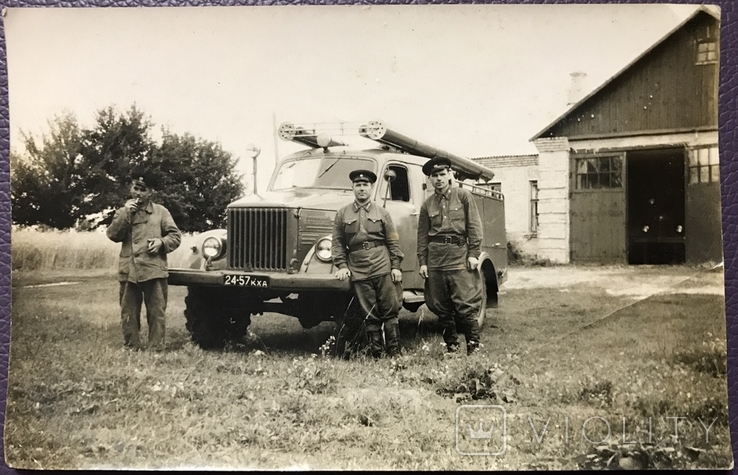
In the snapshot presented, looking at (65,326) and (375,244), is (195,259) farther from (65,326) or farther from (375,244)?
(375,244)

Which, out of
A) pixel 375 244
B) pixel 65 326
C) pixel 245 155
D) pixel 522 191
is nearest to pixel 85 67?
pixel 245 155

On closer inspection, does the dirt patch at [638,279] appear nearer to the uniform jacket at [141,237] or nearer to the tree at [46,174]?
the uniform jacket at [141,237]

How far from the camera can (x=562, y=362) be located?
2295 millimetres

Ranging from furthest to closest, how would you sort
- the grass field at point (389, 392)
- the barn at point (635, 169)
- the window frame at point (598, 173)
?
1. the window frame at point (598, 173)
2. the barn at point (635, 169)
3. the grass field at point (389, 392)

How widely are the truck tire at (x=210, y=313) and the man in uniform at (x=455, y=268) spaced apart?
81 centimetres

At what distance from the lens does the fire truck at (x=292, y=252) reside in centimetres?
231

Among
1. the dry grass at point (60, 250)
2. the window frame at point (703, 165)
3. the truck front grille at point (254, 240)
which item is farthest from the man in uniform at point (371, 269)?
the window frame at point (703, 165)

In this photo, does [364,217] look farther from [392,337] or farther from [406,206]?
[392,337]

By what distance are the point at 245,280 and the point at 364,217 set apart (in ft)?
1.81

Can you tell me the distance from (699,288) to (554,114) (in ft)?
3.09

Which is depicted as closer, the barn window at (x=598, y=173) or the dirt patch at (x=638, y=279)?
the dirt patch at (x=638, y=279)

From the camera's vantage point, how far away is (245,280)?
2.28 metres

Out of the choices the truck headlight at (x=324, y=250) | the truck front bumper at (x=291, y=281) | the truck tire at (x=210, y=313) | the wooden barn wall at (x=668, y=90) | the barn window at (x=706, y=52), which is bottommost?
the truck tire at (x=210, y=313)

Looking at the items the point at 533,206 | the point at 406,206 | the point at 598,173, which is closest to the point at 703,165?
the point at 598,173
